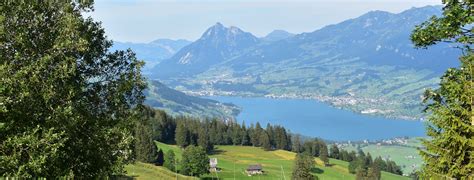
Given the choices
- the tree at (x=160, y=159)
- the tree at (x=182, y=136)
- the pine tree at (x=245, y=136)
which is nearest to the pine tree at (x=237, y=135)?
the pine tree at (x=245, y=136)

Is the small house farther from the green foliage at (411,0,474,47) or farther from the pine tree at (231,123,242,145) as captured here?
the green foliage at (411,0,474,47)

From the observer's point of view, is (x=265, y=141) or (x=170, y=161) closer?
(x=170, y=161)

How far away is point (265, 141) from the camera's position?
15462cm

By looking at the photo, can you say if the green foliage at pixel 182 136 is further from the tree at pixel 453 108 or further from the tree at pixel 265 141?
the tree at pixel 453 108

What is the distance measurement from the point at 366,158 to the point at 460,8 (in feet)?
475

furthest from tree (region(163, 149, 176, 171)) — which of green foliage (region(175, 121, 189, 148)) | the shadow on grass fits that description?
green foliage (region(175, 121, 189, 148))

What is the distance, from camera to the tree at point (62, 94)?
14492 mm

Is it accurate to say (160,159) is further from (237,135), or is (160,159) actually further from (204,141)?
(237,135)

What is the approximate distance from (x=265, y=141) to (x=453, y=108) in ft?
465

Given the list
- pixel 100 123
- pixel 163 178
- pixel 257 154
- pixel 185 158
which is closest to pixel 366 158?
pixel 257 154

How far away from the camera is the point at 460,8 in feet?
44.7

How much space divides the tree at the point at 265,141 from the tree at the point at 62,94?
136 m

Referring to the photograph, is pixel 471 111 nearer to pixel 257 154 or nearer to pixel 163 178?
pixel 163 178

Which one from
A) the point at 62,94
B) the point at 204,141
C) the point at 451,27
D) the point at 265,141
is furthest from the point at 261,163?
the point at 451,27
